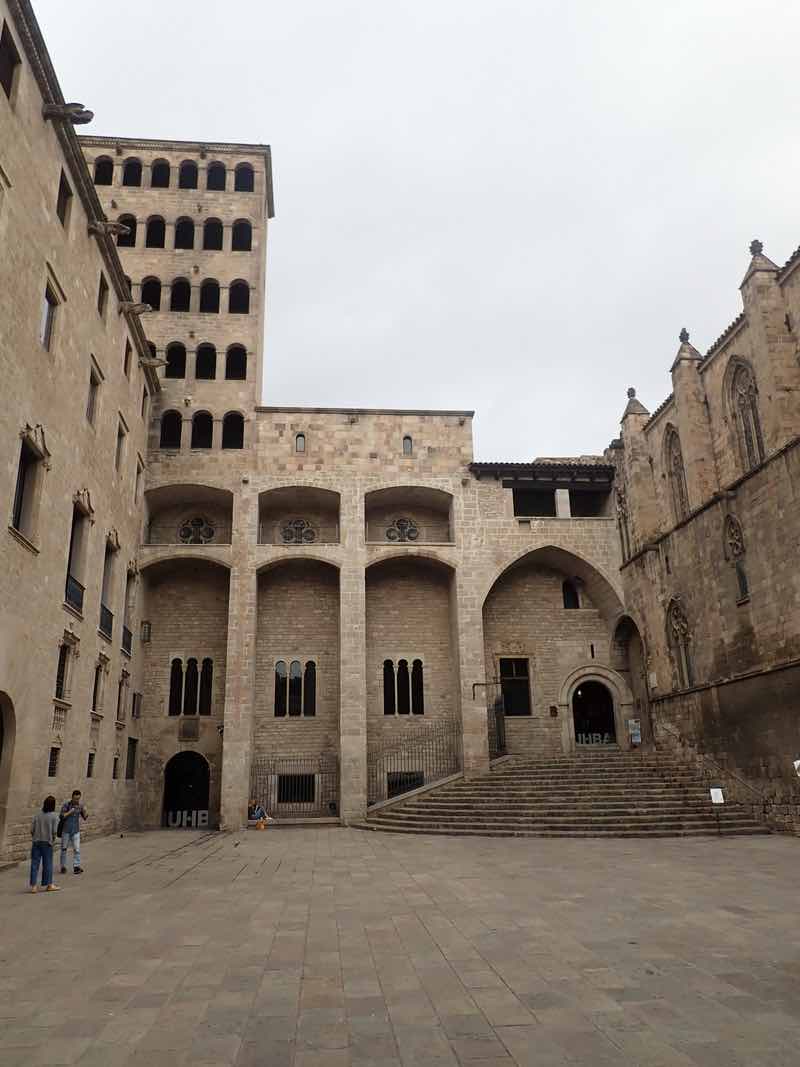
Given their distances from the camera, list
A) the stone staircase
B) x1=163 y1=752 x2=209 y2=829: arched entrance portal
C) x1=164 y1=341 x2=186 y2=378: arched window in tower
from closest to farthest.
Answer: the stone staircase, x1=163 y1=752 x2=209 y2=829: arched entrance portal, x1=164 y1=341 x2=186 y2=378: arched window in tower

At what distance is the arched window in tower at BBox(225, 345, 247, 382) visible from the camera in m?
30.3

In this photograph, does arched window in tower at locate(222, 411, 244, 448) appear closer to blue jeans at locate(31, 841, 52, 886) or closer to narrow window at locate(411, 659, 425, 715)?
narrow window at locate(411, 659, 425, 715)

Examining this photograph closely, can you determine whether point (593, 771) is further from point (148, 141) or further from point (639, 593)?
point (148, 141)

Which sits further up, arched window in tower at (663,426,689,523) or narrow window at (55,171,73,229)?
narrow window at (55,171,73,229)

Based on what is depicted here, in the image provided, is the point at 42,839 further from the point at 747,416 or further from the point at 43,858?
the point at 747,416

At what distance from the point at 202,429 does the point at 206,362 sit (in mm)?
3128

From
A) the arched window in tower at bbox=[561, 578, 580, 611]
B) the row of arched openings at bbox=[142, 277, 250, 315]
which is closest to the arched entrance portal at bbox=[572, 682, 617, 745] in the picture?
the arched window in tower at bbox=[561, 578, 580, 611]

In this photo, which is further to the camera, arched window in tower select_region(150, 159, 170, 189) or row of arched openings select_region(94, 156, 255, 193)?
arched window in tower select_region(150, 159, 170, 189)

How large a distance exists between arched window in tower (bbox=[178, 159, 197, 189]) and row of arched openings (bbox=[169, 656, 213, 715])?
20.9m

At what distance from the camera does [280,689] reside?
2844cm

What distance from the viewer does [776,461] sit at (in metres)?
18.7

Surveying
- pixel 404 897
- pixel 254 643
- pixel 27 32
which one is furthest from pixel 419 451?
pixel 404 897

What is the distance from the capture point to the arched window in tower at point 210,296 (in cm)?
3147

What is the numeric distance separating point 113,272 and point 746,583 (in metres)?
20.3
